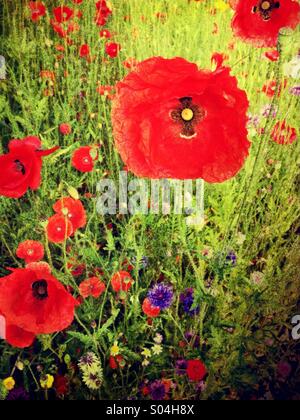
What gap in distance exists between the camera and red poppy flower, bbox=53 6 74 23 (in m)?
0.87

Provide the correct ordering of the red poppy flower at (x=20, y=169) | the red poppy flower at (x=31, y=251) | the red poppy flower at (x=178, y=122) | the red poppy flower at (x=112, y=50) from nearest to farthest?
1. the red poppy flower at (x=178, y=122)
2. the red poppy flower at (x=20, y=169)
3. the red poppy flower at (x=31, y=251)
4. the red poppy flower at (x=112, y=50)

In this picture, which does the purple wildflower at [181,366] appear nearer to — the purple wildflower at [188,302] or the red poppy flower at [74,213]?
the purple wildflower at [188,302]

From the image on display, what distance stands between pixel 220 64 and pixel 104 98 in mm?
243

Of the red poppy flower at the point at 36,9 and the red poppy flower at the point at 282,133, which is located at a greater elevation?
the red poppy flower at the point at 36,9

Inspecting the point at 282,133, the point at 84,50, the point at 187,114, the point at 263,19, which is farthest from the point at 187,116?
the point at 84,50

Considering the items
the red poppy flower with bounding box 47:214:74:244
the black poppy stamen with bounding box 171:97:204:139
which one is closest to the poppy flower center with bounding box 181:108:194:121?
the black poppy stamen with bounding box 171:97:204:139

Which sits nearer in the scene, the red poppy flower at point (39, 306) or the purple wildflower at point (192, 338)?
the red poppy flower at point (39, 306)

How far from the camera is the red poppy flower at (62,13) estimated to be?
87 cm

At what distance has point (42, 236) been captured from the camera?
84 centimetres

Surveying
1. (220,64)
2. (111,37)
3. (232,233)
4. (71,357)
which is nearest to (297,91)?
(220,64)

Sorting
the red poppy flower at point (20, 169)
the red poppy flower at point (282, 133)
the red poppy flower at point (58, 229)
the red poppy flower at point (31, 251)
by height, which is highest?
the red poppy flower at point (282, 133)

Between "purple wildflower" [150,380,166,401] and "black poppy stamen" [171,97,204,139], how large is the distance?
524 mm

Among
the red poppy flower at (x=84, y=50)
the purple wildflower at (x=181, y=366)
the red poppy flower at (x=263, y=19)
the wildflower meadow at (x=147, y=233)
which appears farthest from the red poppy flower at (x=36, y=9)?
the purple wildflower at (x=181, y=366)

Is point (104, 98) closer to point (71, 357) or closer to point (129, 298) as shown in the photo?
point (129, 298)
